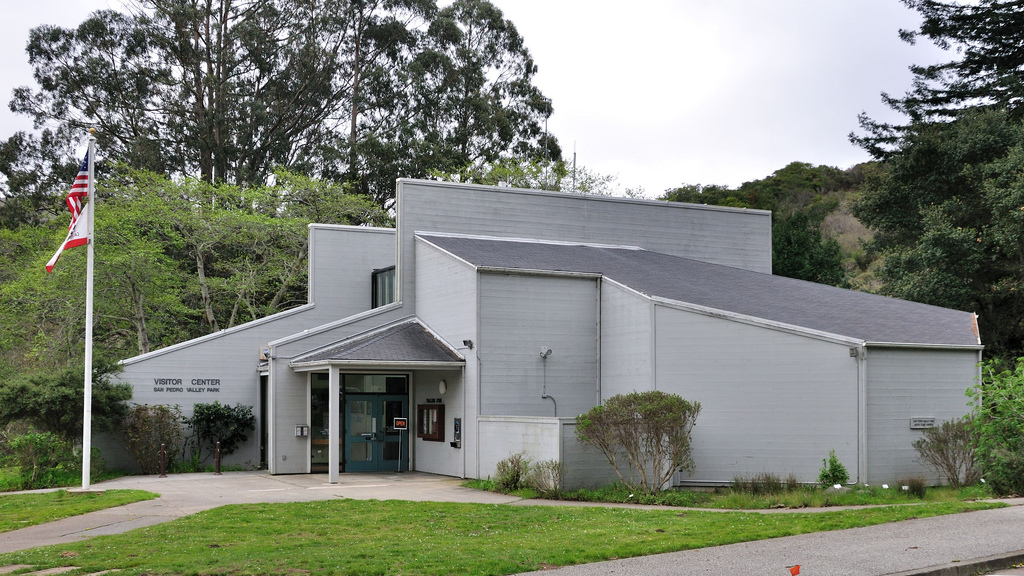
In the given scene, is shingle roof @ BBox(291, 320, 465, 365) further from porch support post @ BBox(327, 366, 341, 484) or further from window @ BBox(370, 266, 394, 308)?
window @ BBox(370, 266, 394, 308)

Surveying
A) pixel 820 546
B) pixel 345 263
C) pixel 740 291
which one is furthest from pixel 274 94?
pixel 820 546

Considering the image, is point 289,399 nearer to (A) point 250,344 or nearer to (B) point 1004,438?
(A) point 250,344

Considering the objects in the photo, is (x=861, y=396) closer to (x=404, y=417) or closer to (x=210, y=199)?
(x=404, y=417)

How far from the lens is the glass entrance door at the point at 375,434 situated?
80.5 feet

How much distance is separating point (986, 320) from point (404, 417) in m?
21.8

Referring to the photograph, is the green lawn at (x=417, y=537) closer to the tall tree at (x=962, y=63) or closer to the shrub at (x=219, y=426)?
the shrub at (x=219, y=426)

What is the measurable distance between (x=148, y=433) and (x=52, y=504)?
279 inches

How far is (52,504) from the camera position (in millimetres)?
17469

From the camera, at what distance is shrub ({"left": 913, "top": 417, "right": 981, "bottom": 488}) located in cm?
1808

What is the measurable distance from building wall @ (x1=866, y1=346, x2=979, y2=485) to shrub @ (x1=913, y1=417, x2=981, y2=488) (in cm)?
33

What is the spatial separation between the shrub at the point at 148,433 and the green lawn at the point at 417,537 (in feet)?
31.5

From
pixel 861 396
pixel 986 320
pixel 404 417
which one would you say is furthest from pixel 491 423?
pixel 986 320

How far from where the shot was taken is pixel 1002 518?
12648 millimetres

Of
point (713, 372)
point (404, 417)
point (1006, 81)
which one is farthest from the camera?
point (1006, 81)
